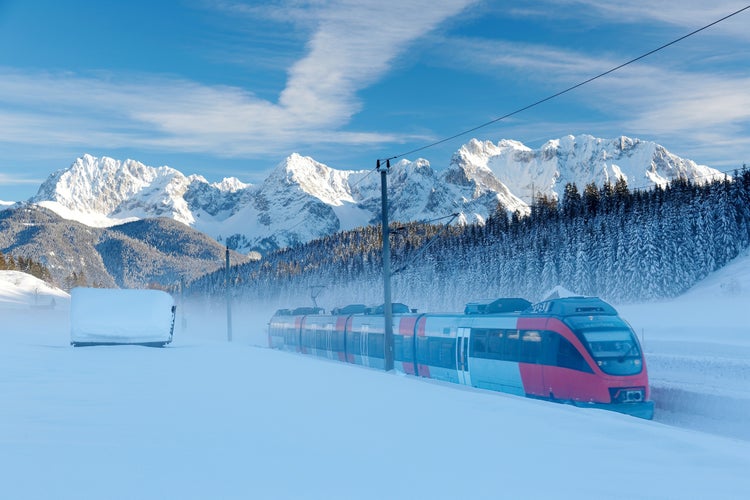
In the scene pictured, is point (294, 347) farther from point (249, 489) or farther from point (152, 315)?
point (249, 489)

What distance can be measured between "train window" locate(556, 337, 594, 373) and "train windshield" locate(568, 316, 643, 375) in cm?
35

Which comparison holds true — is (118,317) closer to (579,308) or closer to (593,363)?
(579,308)

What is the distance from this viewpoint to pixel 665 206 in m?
70.1

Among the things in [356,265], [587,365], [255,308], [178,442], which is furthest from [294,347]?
[255,308]

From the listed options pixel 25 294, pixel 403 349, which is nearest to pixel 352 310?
pixel 403 349

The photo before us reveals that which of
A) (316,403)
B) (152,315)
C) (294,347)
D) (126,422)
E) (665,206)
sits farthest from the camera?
(665,206)

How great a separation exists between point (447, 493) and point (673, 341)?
39.6 metres

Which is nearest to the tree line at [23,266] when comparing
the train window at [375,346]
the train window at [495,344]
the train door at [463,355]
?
the train window at [375,346]

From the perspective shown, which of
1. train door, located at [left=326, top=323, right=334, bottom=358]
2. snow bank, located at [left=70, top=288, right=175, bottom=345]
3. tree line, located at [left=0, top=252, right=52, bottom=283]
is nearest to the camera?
snow bank, located at [left=70, top=288, right=175, bottom=345]

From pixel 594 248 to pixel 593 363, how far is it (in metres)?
58.4

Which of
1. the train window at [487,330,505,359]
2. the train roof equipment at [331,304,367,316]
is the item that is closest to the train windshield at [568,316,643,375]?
the train window at [487,330,505,359]

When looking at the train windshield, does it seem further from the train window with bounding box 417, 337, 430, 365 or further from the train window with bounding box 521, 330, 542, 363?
the train window with bounding box 417, 337, 430, 365

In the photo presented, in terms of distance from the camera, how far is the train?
17.6m

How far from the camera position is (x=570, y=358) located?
59.4ft
